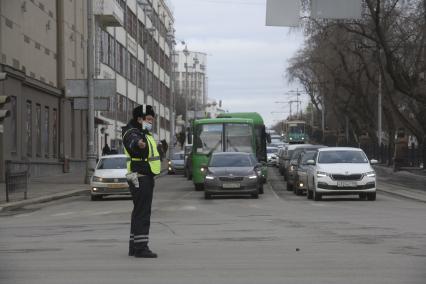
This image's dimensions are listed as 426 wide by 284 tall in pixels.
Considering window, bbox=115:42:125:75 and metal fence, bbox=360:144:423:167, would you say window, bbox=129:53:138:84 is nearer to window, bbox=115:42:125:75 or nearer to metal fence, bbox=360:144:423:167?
window, bbox=115:42:125:75

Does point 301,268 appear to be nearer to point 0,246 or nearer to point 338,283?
point 338,283

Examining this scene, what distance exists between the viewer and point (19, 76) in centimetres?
3697

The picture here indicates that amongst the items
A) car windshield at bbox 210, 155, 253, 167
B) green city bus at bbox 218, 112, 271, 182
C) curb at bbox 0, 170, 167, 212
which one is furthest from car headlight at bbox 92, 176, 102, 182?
green city bus at bbox 218, 112, 271, 182

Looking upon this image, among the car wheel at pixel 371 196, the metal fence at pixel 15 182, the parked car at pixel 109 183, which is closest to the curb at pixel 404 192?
the car wheel at pixel 371 196

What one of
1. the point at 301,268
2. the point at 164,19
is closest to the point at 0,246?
the point at 301,268

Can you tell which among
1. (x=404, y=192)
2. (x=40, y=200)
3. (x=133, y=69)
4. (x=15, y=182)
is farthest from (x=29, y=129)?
(x=133, y=69)

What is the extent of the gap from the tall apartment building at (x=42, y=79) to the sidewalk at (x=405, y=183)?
14903 millimetres

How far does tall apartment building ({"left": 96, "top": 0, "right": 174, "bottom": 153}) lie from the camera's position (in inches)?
2379

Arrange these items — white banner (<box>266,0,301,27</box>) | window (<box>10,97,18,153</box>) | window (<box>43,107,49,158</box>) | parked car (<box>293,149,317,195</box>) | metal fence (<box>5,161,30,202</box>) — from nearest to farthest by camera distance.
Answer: white banner (<box>266,0,301,27</box>) < metal fence (<box>5,161,30,202</box>) < parked car (<box>293,149,317,195</box>) < window (<box>10,97,18,153</box>) < window (<box>43,107,49,158</box>)

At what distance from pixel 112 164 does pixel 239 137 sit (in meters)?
6.46

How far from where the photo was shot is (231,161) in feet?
88.8

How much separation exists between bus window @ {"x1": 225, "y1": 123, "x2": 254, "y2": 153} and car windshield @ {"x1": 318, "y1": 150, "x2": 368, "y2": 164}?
276 inches

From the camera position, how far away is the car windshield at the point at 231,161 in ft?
88.0

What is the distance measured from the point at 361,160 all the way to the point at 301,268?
51.8 feet
